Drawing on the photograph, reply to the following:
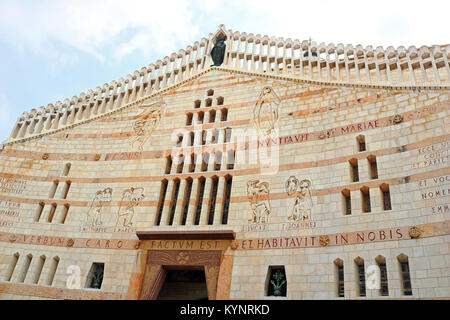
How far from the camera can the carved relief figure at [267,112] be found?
1469cm

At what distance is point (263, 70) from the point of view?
53.8ft

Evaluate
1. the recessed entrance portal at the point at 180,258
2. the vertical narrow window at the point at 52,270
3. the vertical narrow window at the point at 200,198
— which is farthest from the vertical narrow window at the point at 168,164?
the vertical narrow window at the point at 52,270

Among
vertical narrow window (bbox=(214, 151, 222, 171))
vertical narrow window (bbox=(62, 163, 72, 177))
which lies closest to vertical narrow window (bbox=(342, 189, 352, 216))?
vertical narrow window (bbox=(214, 151, 222, 171))

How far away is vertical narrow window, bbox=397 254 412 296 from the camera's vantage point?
10.1m

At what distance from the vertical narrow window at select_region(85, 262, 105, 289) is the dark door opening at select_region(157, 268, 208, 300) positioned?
282cm

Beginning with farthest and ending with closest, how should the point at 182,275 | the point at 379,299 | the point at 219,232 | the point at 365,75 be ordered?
the point at 182,275 < the point at 365,75 < the point at 219,232 < the point at 379,299

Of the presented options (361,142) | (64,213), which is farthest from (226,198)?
(64,213)

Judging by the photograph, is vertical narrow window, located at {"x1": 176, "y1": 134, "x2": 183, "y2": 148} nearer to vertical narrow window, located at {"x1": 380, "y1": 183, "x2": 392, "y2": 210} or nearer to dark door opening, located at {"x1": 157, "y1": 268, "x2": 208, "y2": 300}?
dark door opening, located at {"x1": 157, "y1": 268, "x2": 208, "y2": 300}

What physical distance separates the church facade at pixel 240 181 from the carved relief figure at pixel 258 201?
41mm

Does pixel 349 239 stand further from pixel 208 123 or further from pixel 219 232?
pixel 208 123

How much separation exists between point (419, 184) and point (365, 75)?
486cm
